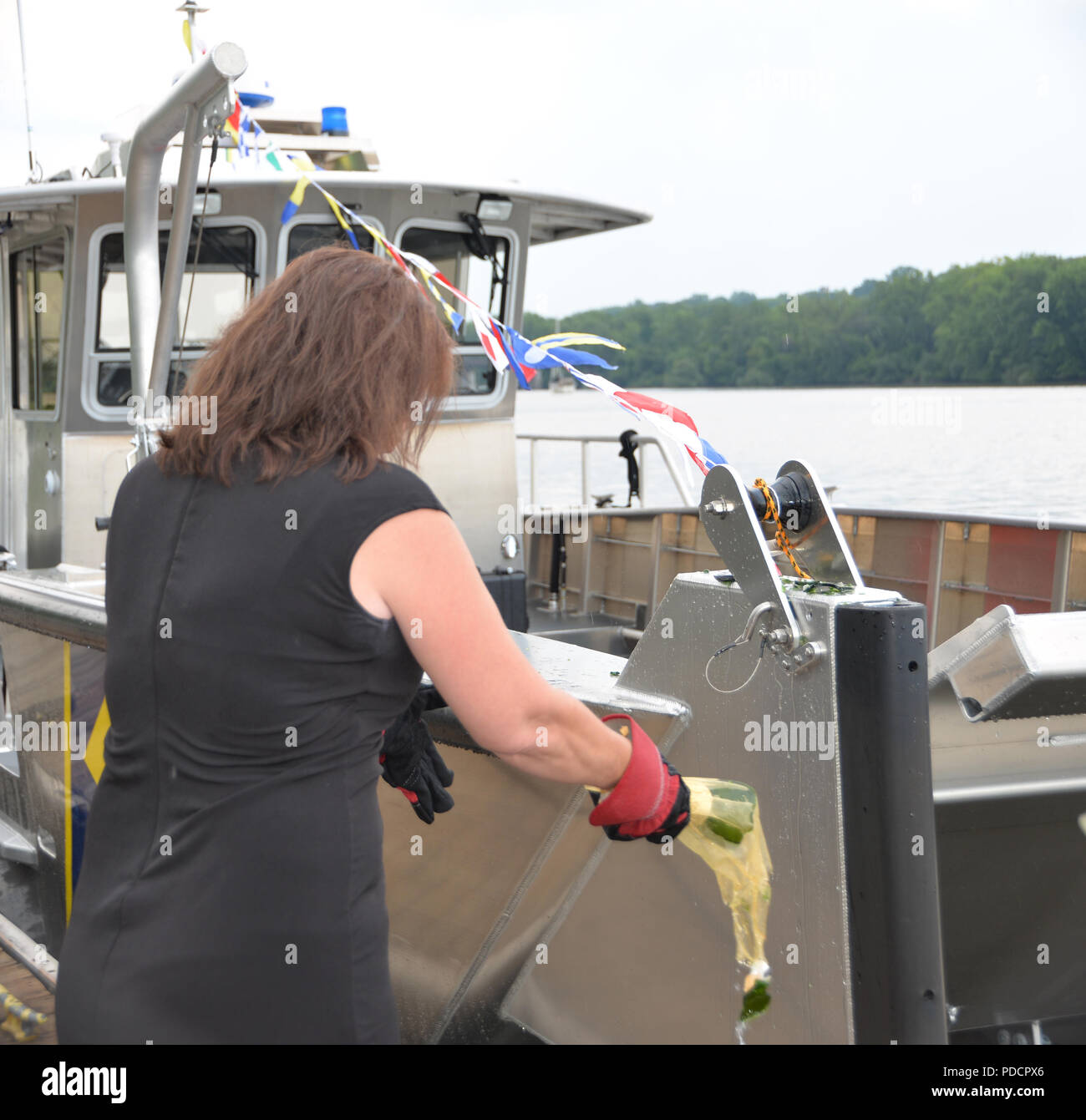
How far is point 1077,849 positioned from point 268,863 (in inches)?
85.9

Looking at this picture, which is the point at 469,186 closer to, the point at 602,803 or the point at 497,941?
the point at 497,941

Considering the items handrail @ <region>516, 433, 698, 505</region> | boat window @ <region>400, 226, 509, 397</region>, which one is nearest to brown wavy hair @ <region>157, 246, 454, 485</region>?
boat window @ <region>400, 226, 509, 397</region>

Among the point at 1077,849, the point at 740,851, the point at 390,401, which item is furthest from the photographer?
the point at 1077,849

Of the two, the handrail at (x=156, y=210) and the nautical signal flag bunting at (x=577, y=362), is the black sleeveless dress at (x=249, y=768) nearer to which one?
the nautical signal flag bunting at (x=577, y=362)

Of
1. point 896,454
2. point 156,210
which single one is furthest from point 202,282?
point 896,454

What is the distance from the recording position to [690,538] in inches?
303

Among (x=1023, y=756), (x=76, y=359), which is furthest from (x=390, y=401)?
(x=76, y=359)

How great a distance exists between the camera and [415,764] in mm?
2057

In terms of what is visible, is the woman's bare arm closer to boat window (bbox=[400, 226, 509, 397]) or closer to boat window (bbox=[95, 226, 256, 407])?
boat window (bbox=[95, 226, 256, 407])

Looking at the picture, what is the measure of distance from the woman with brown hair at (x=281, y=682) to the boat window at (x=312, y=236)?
17.9 feet

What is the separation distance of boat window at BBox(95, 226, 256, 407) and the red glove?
527 cm

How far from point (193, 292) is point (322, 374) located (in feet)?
17.7

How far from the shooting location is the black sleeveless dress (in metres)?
1.47

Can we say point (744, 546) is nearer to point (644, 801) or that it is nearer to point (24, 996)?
point (644, 801)
